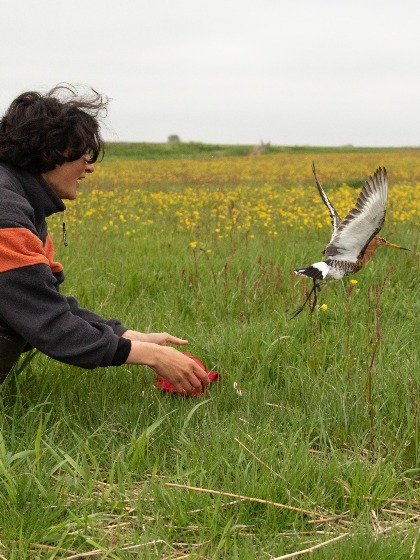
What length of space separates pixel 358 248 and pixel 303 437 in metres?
1.20

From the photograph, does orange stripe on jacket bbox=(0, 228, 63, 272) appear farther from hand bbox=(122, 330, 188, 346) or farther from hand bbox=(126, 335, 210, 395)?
hand bbox=(122, 330, 188, 346)

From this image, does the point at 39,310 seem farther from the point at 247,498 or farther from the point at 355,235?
the point at 355,235

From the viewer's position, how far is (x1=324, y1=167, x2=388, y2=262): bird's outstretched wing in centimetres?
323

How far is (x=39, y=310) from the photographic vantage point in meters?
2.41

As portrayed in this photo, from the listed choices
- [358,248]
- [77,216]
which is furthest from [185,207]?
[358,248]

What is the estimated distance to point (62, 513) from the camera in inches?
87.1

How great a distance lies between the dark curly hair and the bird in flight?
3.75ft

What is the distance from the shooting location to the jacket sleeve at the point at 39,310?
2379 millimetres

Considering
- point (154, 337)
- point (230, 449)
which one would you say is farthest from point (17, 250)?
point (230, 449)

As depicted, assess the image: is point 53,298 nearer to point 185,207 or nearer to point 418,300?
point 418,300

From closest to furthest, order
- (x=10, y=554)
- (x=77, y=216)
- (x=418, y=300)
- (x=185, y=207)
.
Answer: (x=10, y=554) → (x=418, y=300) → (x=77, y=216) → (x=185, y=207)

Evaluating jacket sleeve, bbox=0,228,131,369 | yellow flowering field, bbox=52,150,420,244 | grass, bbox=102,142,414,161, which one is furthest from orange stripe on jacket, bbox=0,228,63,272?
grass, bbox=102,142,414,161

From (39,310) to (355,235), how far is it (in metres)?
1.71

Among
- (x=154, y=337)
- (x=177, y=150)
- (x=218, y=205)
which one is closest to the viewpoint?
(x=154, y=337)
